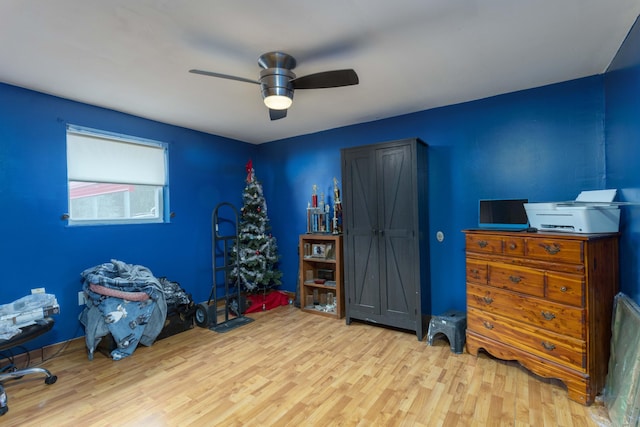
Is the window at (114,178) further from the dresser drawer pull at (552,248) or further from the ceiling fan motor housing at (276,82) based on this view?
the dresser drawer pull at (552,248)

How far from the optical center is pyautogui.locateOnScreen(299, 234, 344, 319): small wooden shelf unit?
3.74 metres

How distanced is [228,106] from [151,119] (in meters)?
1.15

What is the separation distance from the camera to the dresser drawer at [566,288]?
79.8 inches

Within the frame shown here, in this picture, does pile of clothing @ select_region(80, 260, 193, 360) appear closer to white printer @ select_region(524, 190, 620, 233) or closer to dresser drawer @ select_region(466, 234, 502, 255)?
dresser drawer @ select_region(466, 234, 502, 255)

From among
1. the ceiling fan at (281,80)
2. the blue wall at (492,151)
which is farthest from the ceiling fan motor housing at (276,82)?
the blue wall at (492,151)

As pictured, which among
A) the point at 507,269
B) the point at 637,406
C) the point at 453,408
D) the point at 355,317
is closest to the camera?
the point at 637,406

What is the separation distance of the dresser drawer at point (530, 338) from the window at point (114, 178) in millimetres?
3789

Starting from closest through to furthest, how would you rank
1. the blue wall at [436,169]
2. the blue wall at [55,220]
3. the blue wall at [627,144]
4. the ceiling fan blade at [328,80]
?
the blue wall at [627,144], the ceiling fan blade at [328,80], the blue wall at [436,169], the blue wall at [55,220]

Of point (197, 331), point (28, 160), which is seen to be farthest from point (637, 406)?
point (28, 160)

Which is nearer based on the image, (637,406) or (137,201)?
(637,406)

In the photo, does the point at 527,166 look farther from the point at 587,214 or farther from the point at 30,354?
the point at 30,354

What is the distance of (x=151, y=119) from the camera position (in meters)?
3.64

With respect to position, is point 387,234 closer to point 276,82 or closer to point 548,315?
point 548,315

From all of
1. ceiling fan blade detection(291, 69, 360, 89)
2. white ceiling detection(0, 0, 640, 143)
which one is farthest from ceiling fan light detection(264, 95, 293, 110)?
white ceiling detection(0, 0, 640, 143)
